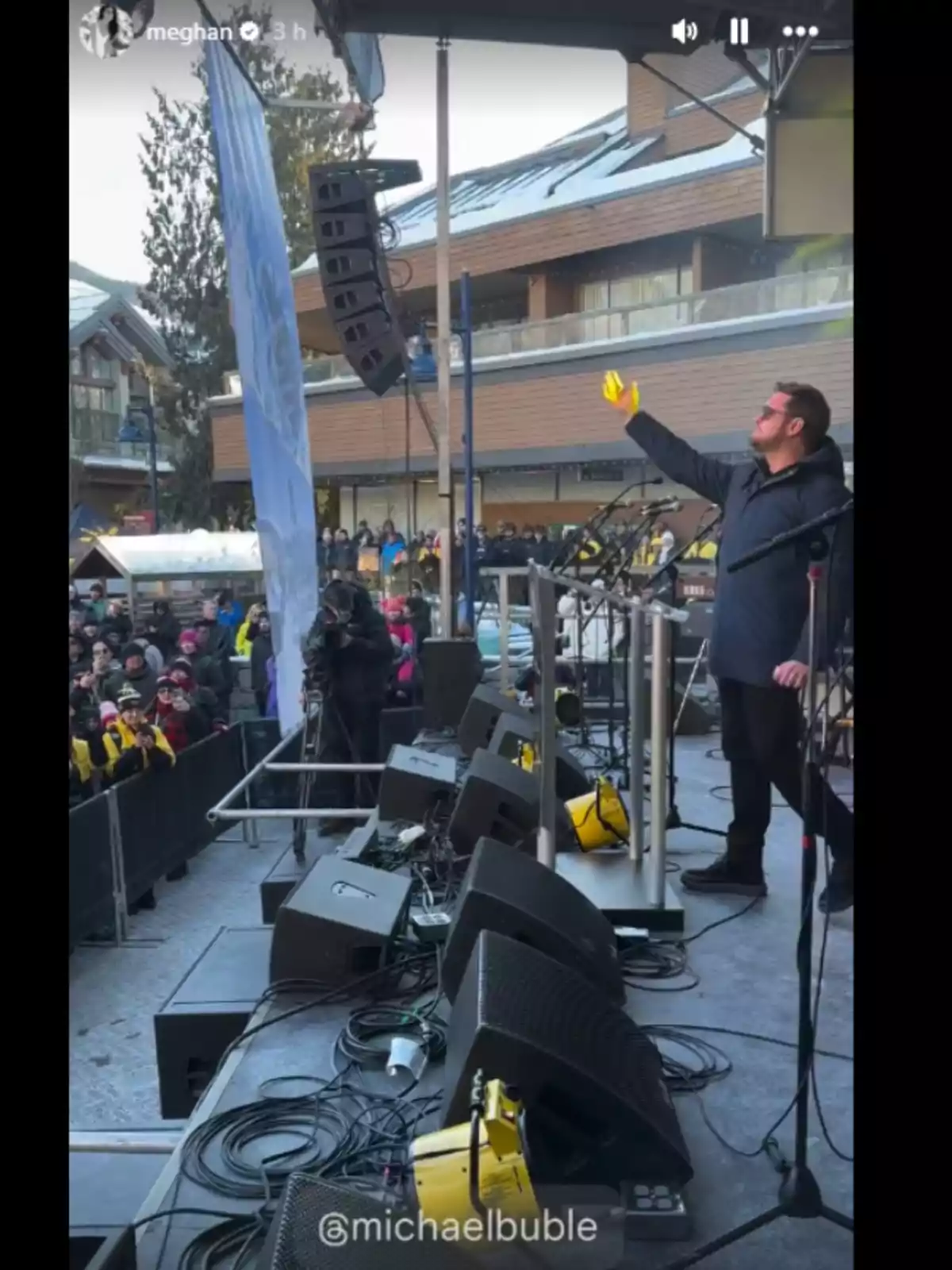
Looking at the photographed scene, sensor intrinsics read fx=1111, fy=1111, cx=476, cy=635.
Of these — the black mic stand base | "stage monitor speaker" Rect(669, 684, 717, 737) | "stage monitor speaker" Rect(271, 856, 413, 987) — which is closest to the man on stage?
the black mic stand base

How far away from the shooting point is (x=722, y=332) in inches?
187

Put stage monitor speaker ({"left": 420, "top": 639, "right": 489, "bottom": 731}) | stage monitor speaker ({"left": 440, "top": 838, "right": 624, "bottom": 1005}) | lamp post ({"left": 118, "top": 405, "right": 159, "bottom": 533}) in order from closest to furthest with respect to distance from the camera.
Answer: stage monitor speaker ({"left": 440, "top": 838, "right": 624, "bottom": 1005})
lamp post ({"left": 118, "top": 405, "right": 159, "bottom": 533})
stage monitor speaker ({"left": 420, "top": 639, "right": 489, "bottom": 731})

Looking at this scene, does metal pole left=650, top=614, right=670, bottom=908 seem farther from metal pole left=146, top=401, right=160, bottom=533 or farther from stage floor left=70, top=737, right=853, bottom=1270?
metal pole left=146, top=401, right=160, bottom=533

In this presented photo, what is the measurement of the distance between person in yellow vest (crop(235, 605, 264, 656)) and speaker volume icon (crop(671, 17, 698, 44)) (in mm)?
5416

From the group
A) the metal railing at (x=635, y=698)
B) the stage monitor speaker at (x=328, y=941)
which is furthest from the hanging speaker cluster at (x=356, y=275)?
the stage monitor speaker at (x=328, y=941)

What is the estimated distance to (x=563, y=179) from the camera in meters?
4.27

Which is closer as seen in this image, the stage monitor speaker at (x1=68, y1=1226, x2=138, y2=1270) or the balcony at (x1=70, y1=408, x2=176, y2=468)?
the stage monitor speaker at (x1=68, y1=1226, x2=138, y2=1270)

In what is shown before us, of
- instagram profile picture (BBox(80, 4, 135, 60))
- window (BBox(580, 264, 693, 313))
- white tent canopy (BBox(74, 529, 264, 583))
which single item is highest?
window (BBox(580, 264, 693, 313))

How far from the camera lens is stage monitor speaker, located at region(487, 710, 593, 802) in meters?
3.78

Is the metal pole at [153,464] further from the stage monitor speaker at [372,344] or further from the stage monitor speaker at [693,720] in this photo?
the stage monitor speaker at [693,720]

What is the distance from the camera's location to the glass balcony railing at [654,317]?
365cm
